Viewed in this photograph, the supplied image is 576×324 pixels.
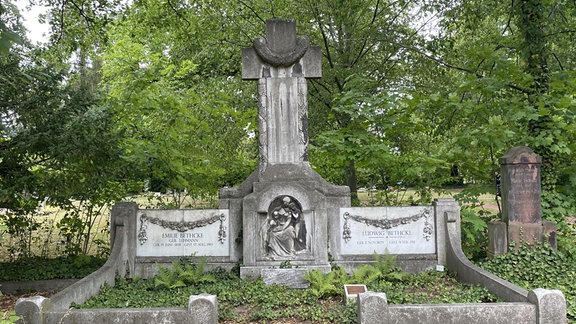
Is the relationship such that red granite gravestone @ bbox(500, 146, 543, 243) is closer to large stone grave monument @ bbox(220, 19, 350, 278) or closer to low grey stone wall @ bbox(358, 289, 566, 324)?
large stone grave monument @ bbox(220, 19, 350, 278)

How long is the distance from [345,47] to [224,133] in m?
4.70

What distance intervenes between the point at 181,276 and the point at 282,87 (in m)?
3.79

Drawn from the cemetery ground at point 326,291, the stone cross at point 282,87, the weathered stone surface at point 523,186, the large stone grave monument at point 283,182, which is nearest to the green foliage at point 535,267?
the cemetery ground at point 326,291

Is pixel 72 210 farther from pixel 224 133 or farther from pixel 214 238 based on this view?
pixel 224 133

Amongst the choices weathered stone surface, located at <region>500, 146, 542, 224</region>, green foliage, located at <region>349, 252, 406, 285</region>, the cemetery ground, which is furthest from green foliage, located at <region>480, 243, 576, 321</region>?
green foliage, located at <region>349, 252, 406, 285</region>

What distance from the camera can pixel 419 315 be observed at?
5.31 meters

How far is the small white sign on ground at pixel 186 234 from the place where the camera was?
27.4 feet

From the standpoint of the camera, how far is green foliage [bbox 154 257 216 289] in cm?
735

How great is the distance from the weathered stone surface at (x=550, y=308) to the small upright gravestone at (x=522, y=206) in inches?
135

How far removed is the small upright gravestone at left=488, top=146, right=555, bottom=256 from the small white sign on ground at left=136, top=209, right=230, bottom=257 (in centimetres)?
510

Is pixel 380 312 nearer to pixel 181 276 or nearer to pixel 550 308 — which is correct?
pixel 550 308

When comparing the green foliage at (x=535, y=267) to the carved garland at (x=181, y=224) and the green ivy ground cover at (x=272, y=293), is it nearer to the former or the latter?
the green ivy ground cover at (x=272, y=293)

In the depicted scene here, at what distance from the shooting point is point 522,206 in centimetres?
870

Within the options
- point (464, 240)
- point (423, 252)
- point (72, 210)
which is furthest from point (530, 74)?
point (72, 210)
